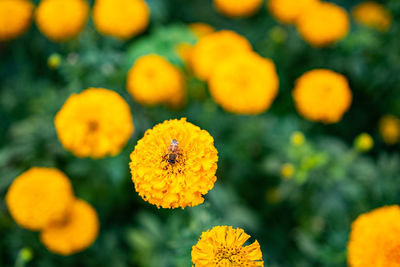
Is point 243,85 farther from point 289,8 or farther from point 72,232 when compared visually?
point 72,232

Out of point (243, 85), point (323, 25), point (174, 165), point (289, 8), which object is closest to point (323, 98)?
point (243, 85)

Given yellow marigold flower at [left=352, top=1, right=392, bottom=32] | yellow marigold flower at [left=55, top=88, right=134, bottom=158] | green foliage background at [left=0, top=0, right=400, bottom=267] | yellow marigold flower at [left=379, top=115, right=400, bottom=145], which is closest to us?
yellow marigold flower at [left=55, top=88, right=134, bottom=158]

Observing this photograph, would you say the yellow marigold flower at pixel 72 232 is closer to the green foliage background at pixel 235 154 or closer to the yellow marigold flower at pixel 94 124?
the green foliage background at pixel 235 154

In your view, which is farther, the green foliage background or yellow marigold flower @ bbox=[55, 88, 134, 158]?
the green foliage background

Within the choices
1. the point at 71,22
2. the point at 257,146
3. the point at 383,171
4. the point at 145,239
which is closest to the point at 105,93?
the point at 71,22

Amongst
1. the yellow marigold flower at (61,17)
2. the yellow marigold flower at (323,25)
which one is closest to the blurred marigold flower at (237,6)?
the yellow marigold flower at (323,25)

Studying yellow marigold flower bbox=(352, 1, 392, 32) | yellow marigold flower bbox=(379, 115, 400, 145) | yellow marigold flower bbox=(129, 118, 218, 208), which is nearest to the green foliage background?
yellow marigold flower bbox=(379, 115, 400, 145)

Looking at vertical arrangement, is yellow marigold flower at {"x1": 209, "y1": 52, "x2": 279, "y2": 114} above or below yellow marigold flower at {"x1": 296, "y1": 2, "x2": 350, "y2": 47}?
below

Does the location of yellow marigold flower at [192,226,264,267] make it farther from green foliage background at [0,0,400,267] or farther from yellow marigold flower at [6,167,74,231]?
yellow marigold flower at [6,167,74,231]
